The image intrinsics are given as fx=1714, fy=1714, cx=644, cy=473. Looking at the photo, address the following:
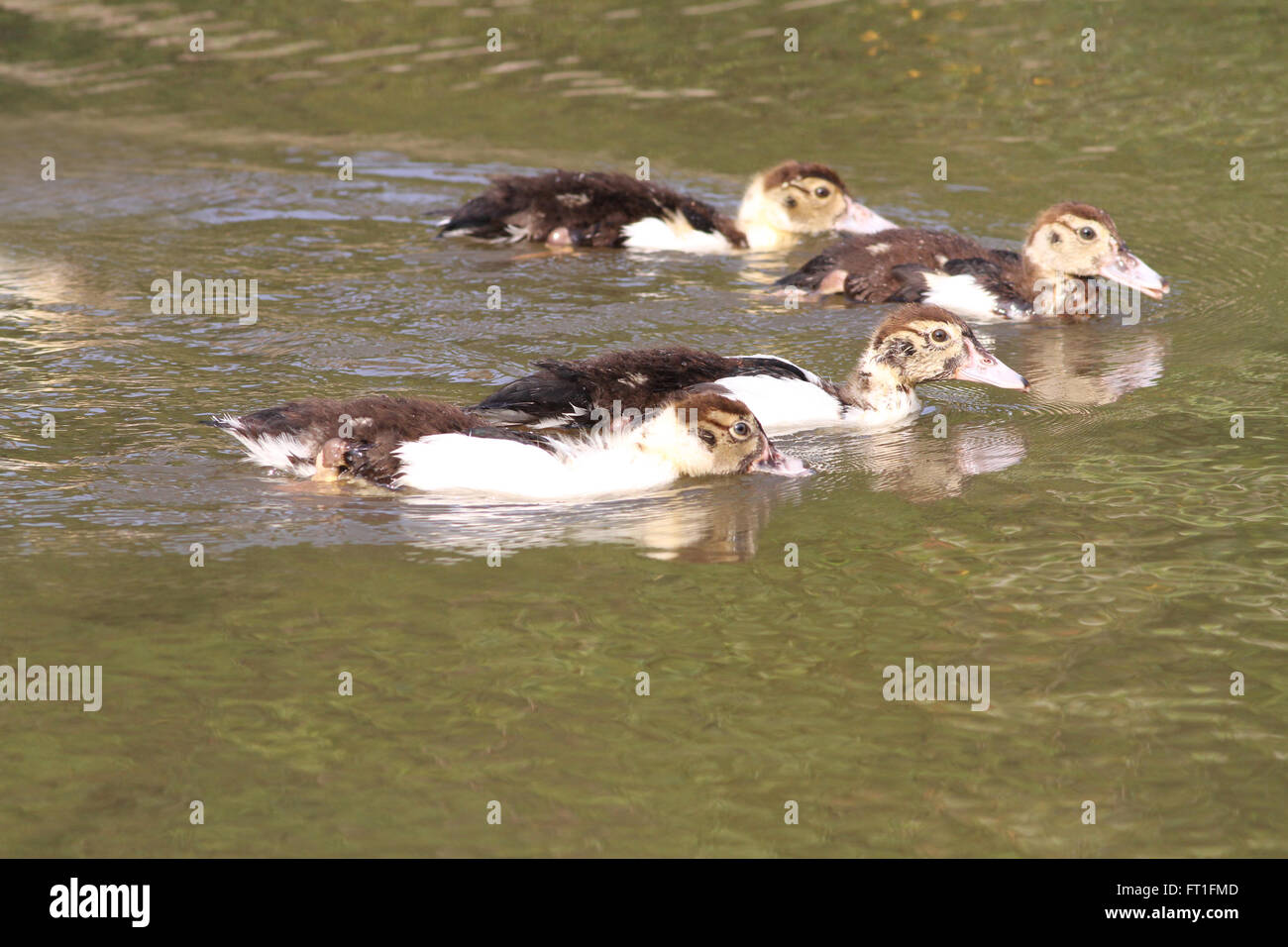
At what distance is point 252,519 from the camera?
6316 mm

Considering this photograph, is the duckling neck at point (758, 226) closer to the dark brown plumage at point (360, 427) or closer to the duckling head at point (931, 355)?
the duckling head at point (931, 355)

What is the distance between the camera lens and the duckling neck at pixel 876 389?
7707 mm


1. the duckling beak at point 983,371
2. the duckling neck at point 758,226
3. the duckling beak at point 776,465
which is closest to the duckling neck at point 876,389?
the duckling beak at point 983,371

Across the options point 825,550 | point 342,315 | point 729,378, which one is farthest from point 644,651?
point 342,315

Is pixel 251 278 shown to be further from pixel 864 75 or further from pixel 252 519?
pixel 864 75

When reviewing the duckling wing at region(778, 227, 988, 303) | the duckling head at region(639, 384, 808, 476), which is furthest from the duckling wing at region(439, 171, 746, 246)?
the duckling head at region(639, 384, 808, 476)

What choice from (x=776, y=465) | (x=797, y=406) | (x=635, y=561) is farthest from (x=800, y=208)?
(x=635, y=561)

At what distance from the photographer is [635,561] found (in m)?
6.01

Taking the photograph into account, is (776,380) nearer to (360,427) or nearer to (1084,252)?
(360,427)

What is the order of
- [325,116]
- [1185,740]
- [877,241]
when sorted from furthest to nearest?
[325,116], [877,241], [1185,740]

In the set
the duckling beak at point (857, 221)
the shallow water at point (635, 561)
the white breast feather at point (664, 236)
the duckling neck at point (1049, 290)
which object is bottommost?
the shallow water at point (635, 561)

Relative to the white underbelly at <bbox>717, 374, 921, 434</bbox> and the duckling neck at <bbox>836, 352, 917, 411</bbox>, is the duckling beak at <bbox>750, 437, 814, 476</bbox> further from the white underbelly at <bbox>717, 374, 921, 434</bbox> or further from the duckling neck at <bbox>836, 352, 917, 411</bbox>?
the duckling neck at <bbox>836, 352, 917, 411</bbox>

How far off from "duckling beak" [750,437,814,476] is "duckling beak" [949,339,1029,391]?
123 cm

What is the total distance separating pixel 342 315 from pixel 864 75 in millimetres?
7117
